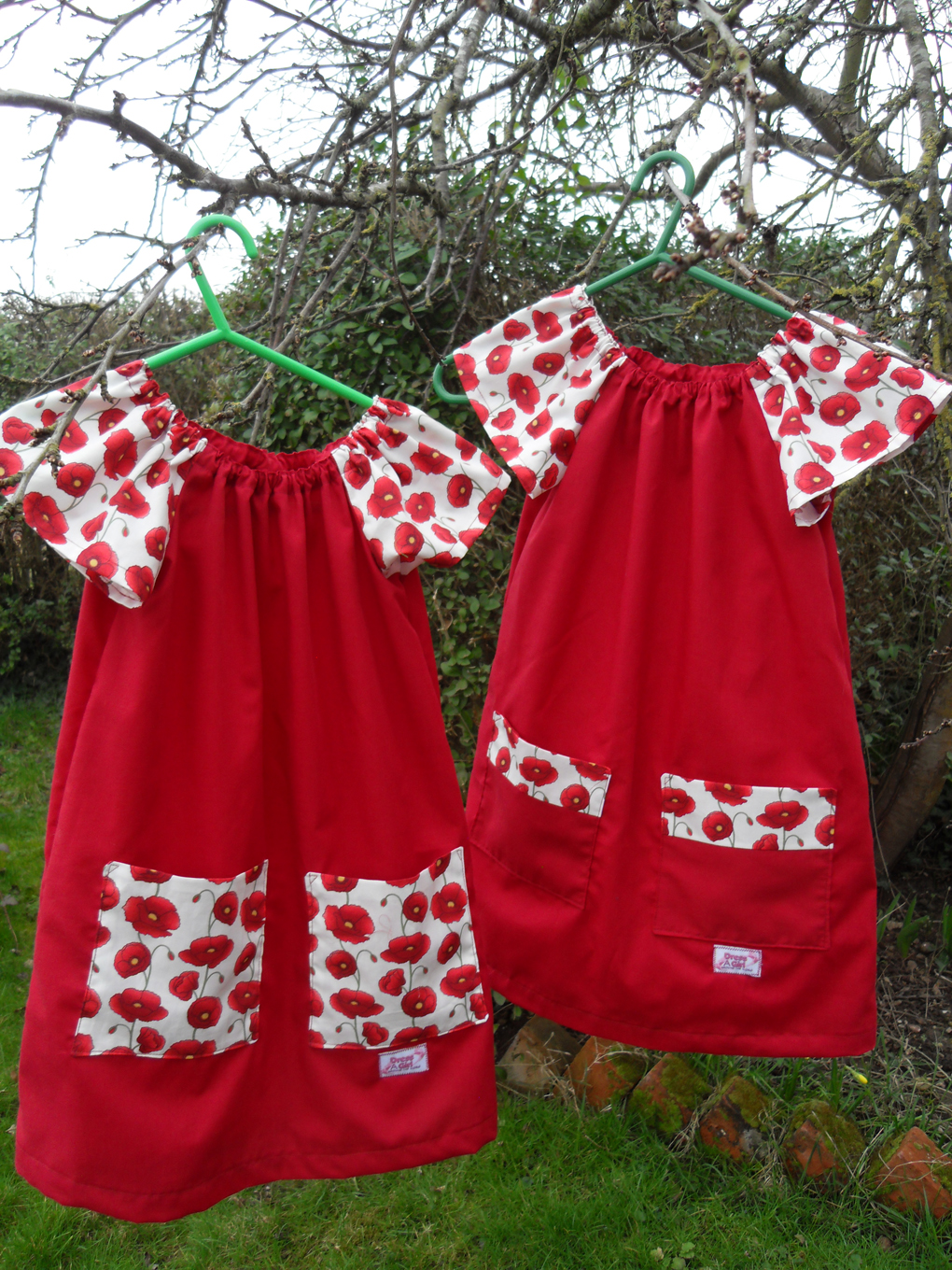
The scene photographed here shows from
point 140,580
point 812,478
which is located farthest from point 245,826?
point 812,478

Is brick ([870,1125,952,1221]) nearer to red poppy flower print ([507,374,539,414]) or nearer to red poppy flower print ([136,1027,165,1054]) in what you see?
red poppy flower print ([136,1027,165,1054])

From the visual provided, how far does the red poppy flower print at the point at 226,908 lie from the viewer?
1.14m

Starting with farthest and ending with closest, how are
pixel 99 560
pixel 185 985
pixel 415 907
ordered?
pixel 415 907 < pixel 185 985 < pixel 99 560

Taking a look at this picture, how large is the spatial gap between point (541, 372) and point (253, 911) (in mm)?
873

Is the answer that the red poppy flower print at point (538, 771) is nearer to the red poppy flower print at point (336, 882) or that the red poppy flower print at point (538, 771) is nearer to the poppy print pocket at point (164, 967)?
the red poppy flower print at point (336, 882)

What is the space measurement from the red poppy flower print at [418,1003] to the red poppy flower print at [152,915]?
1.09ft

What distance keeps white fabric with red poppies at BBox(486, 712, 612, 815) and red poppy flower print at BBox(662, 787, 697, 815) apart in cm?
9

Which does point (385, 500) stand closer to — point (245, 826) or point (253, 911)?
point (245, 826)

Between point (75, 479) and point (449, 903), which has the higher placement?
point (75, 479)

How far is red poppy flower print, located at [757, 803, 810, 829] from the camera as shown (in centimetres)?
125

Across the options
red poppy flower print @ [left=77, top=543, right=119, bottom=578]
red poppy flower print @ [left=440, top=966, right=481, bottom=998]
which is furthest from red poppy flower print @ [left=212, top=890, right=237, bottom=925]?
red poppy flower print @ [left=77, top=543, right=119, bottom=578]

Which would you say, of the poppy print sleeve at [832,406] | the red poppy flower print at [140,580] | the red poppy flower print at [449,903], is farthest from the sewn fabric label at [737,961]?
the red poppy flower print at [140,580]

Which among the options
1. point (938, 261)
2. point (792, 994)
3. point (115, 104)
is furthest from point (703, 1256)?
point (115, 104)

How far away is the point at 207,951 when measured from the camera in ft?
3.75
